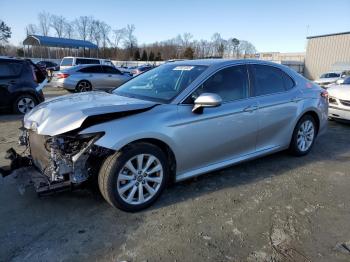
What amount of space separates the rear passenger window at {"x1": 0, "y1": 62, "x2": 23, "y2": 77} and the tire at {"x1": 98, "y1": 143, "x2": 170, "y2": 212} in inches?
Answer: 280

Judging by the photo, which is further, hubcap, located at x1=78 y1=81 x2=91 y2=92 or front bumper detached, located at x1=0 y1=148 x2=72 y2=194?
hubcap, located at x1=78 y1=81 x2=91 y2=92

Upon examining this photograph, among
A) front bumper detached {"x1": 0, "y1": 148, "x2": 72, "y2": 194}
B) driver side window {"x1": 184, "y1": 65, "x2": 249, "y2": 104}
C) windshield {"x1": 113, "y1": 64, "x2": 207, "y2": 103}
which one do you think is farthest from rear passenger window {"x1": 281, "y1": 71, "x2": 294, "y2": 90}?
front bumper detached {"x1": 0, "y1": 148, "x2": 72, "y2": 194}

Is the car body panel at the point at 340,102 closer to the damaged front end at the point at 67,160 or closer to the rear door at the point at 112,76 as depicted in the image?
the damaged front end at the point at 67,160

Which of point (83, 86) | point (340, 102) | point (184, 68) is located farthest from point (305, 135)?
point (83, 86)

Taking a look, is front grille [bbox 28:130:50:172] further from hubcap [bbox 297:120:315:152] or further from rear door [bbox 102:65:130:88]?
rear door [bbox 102:65:130:88]

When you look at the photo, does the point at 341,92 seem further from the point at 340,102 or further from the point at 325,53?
the point at 325,53

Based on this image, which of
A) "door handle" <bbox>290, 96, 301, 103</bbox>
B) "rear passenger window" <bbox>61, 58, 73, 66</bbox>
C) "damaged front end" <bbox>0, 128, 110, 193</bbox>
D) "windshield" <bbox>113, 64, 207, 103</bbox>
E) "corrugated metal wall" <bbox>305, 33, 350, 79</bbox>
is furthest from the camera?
"corrugated metal wall" <bbox>305, 33, 350, 79</bbox>

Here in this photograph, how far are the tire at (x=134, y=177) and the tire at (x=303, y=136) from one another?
8.55 feet

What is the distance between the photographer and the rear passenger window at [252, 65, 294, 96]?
178 inches

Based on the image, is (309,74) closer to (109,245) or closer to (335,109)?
(335,109)

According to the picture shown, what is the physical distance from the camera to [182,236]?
A: 3033 mm

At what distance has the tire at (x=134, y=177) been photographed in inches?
126

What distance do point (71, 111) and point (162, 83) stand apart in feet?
4.54

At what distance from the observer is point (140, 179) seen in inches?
134
